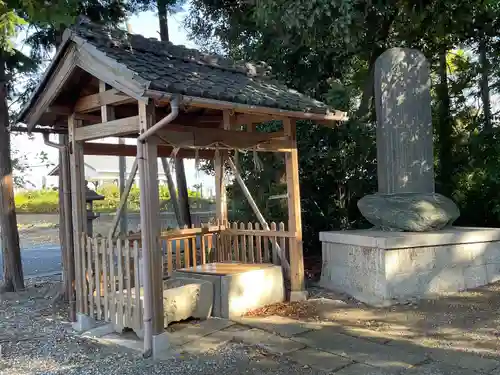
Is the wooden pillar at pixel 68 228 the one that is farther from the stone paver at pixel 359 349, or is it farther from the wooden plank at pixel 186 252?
the stone paver at pixel 359 349

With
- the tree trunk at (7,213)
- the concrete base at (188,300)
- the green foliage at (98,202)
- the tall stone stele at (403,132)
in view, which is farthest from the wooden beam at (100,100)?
the green foliage at (98,202)

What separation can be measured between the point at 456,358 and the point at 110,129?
13.7 feet

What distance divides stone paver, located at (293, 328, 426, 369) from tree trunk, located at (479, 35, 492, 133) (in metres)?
5.98

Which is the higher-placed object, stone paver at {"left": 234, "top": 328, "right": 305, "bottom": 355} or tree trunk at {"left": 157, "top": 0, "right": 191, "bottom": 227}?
tree trunk at {"left": 157, "top": 0, "right": 191, "bottom": 227}

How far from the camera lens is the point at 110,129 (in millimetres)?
5277

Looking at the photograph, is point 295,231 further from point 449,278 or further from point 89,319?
point 89,319

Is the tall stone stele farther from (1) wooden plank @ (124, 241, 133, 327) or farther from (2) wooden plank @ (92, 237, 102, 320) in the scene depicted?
(2) wooden plank @ (92, 237, 102, 320)

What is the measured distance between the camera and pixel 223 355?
4621 mm

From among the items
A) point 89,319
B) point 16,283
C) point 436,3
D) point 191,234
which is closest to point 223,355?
point 89,319

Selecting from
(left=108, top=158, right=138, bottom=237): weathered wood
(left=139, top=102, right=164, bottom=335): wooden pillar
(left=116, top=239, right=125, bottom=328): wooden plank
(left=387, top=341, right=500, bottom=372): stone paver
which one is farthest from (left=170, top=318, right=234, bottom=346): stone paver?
(left=387, top=341, right=500, bottom=372): stone paver

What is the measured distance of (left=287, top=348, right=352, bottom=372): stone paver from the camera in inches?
167

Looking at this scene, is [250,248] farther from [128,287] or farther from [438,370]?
[438,370]

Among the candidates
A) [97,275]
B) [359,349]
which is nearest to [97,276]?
[97,275]

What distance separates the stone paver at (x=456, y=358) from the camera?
4098 mm
